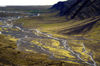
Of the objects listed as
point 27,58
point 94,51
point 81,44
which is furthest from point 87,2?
point 27,58

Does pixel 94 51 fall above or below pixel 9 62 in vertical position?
below

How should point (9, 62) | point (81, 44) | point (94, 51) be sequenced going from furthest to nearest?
point (81, 44), point (94, 51), point (9, 62)

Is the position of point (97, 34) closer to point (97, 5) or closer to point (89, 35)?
point (89, 35)

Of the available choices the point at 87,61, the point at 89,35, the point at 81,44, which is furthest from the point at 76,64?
the point at 89,35

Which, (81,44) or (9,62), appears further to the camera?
(81,44)

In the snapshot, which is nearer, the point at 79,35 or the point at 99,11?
the point at 79,35

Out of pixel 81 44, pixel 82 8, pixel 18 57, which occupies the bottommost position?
pixel 81 44

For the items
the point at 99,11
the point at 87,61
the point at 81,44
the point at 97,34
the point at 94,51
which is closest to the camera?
the point at 87,61

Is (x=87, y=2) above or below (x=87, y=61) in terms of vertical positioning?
above

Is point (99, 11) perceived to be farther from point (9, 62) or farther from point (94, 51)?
point (9, 62)
